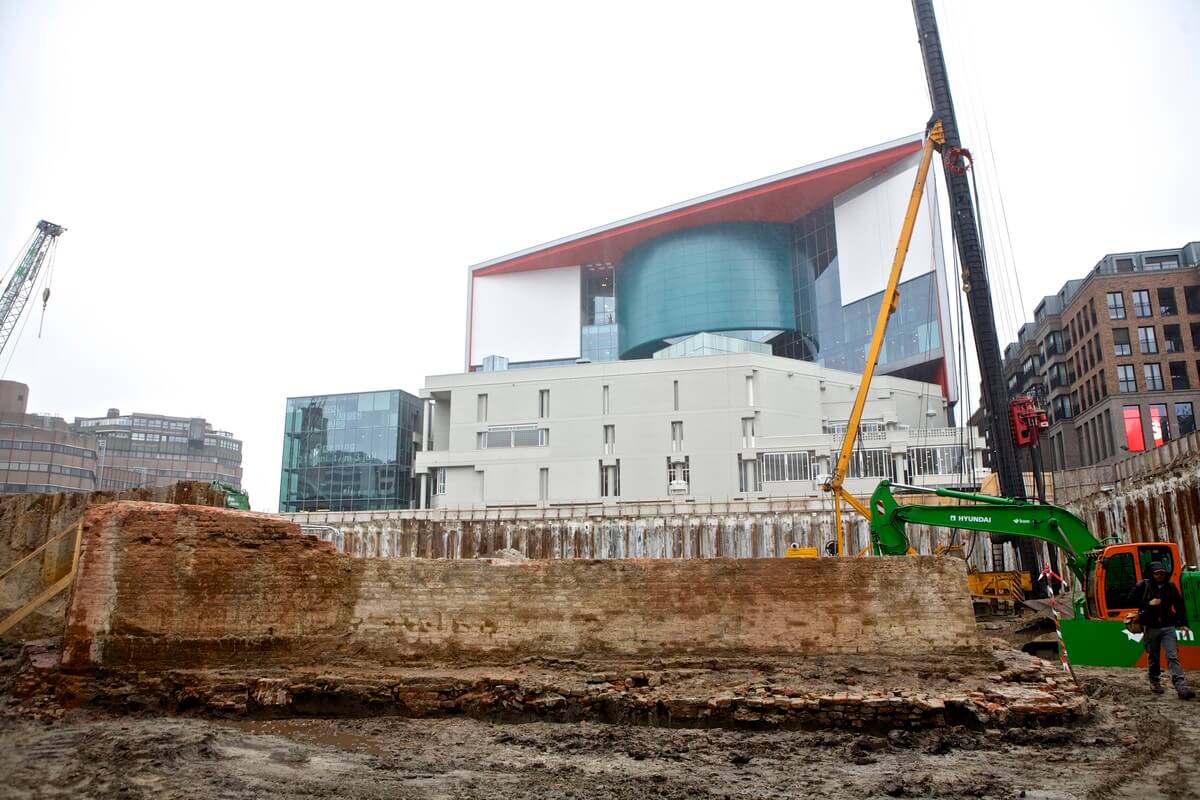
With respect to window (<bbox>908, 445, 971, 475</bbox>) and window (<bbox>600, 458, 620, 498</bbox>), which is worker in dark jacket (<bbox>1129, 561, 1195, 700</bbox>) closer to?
window (<bbox>908, 445, 971, 475</bbox>)

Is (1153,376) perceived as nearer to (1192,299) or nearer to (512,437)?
(1192,299)

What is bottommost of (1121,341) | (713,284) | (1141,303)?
(1121,341)

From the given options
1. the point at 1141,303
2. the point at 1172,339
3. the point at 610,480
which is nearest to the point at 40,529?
the point at 610,480

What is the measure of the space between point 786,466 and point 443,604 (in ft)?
109

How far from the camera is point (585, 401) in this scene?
46.9 m

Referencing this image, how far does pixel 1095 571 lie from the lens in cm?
1233

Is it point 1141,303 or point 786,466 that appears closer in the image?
point 786,466

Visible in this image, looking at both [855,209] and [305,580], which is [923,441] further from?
[305,580]

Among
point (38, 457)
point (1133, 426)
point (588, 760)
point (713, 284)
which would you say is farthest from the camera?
point (38, 457)

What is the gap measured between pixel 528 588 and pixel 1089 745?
685 centimetres

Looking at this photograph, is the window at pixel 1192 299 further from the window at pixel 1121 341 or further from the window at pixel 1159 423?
the window at pixel 1159 423

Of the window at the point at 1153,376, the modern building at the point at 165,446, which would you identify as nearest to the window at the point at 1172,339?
the window at the point at 1153,376

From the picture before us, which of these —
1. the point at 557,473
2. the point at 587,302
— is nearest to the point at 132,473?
the point at 587,302

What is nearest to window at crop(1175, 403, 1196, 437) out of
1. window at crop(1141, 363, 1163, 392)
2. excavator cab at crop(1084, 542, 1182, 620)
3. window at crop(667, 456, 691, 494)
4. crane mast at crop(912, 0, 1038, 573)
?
window at crop(1141, 363, 1163, 392)
